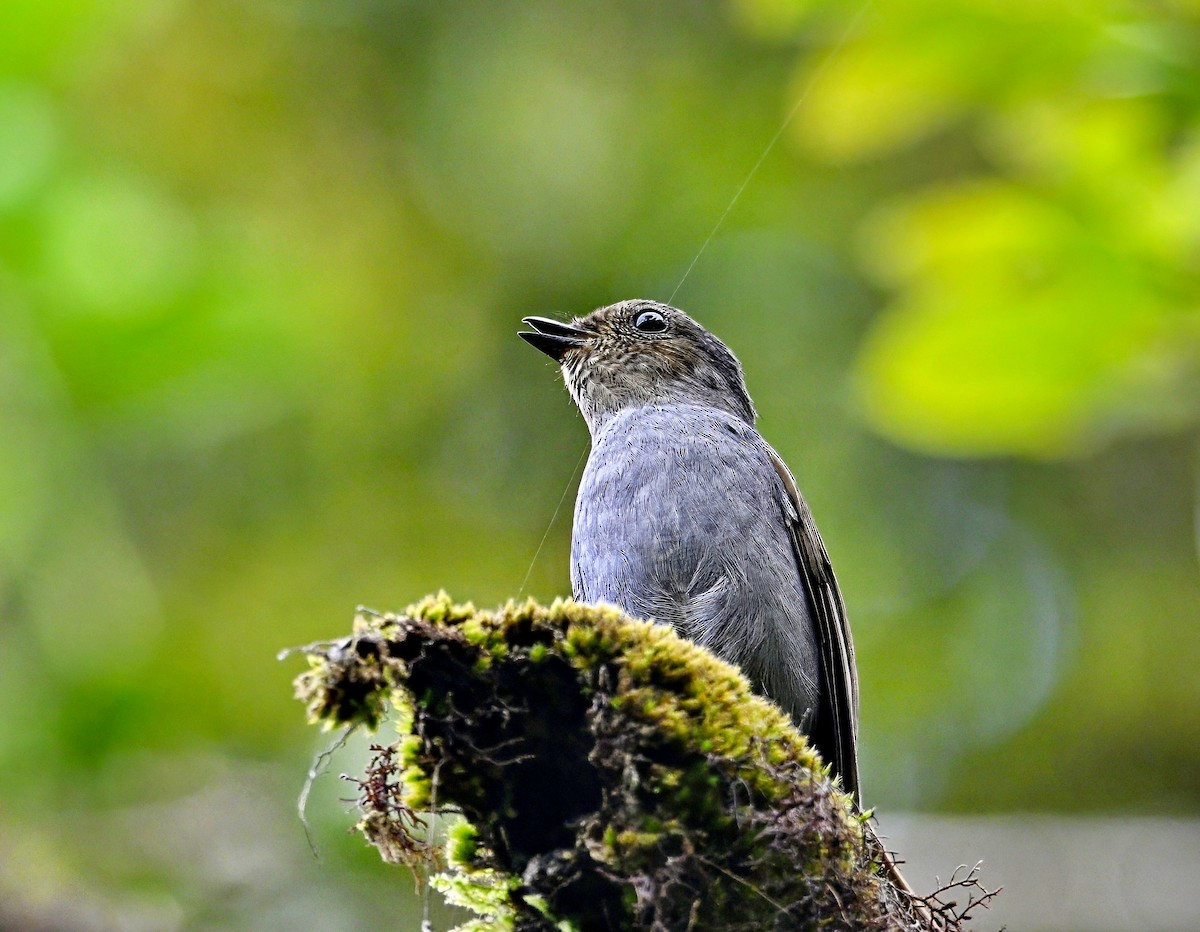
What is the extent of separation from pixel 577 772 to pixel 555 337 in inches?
135

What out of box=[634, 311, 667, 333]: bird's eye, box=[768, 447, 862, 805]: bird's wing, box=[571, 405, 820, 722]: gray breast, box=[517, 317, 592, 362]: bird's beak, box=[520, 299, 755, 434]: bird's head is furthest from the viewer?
box=[634, 311, 667, 333]: bird's eye

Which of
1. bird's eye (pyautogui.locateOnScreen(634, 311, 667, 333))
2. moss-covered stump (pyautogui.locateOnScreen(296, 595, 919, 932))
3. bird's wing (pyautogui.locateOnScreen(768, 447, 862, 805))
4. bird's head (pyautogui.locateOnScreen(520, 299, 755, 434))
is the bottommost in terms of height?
moss-covered stump (pyautogui.locateOnScreen(296, 595, 919, 932))

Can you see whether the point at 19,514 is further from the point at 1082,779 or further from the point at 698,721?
the point at 1082,779

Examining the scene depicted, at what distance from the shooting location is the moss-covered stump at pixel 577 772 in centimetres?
249

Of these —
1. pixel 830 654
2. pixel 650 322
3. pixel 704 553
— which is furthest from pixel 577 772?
pixel 650 322

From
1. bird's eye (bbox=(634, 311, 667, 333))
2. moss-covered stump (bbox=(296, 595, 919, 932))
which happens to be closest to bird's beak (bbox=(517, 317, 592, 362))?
bird's eye (bbox=(634, 311, 667, 333))

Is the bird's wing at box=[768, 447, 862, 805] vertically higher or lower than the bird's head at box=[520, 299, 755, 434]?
lower

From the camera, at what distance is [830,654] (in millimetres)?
4672

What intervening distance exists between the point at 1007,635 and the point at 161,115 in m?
6.68

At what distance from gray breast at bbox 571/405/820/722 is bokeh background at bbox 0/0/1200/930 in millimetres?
1444

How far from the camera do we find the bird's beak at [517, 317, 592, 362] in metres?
5.74

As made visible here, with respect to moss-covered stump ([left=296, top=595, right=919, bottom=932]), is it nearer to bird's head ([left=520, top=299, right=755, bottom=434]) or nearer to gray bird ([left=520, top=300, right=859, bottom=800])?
gray bird ([left=520, top=300, right=859, bottom=800])

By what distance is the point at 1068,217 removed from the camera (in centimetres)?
337

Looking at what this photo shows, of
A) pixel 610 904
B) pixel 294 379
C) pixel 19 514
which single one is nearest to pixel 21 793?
pixel 19 514
